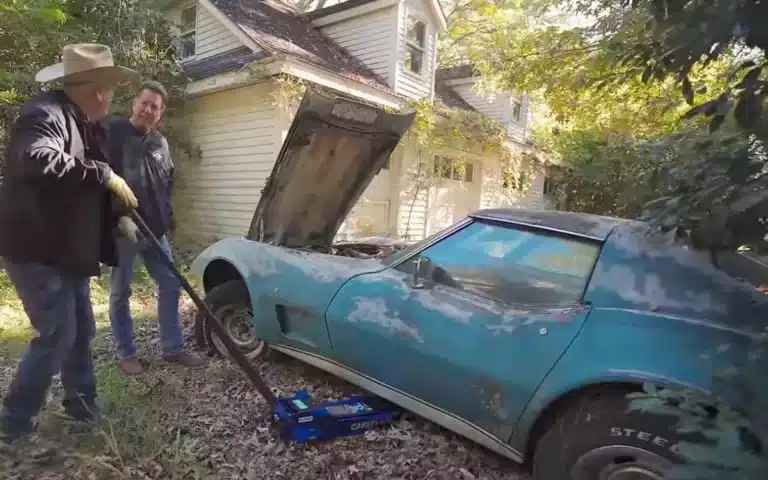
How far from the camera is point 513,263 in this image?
2.54m

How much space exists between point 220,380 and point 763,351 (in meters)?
3.11

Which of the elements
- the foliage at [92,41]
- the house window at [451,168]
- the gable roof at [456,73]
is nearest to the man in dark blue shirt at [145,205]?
the foliage at [92,41]

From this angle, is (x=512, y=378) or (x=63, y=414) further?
(x=63, y=414)

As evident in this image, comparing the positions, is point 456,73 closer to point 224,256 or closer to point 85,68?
point 224,256

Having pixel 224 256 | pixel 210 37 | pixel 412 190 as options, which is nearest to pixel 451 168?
pixel 412 190

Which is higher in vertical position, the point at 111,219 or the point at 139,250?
the point at 111,219

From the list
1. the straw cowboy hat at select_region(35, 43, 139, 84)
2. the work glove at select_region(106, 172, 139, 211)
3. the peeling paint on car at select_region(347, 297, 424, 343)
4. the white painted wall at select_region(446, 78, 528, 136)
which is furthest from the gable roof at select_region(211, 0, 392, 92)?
the peeling paint on car at select_region(347, 297, 424, 343)

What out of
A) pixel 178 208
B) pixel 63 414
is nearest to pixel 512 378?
pixel 63 414

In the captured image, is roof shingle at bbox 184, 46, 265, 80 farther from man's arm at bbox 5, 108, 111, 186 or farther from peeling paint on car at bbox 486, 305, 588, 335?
peeling paint on car at bbox 486, 305, 588, 335

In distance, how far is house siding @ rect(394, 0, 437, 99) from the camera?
32.9 feet

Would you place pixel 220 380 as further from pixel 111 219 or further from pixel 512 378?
pixel 512 378

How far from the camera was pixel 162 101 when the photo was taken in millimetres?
3508

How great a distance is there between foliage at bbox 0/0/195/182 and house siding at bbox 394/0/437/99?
4103 mm

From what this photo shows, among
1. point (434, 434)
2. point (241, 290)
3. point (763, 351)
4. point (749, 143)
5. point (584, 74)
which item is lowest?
point (434, 434)
